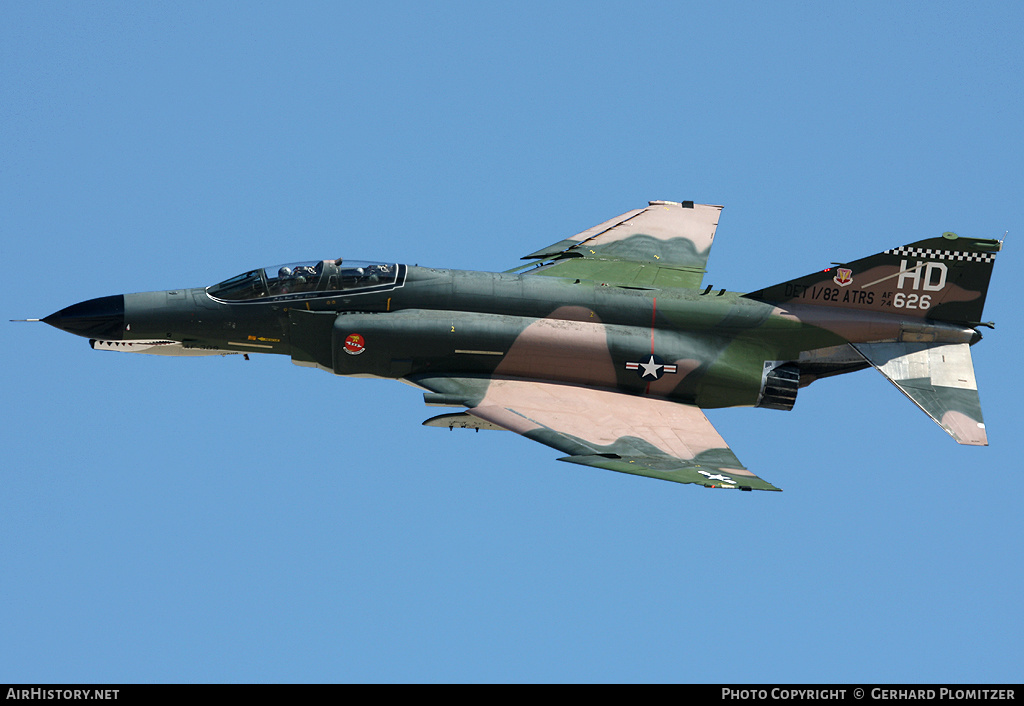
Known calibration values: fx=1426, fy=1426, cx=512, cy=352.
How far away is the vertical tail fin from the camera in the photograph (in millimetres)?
25188

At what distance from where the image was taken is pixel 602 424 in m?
23.7

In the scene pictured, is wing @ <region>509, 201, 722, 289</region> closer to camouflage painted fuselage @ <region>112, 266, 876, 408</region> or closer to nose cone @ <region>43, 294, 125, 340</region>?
camouflage painted fuselage @ <region>112, 266, 876, 408</region>

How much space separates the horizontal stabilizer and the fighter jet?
2 cm

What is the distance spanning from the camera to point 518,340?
2452 centimetres

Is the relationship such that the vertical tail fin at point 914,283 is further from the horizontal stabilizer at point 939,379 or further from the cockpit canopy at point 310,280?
the cockpit canopy at point 310,280

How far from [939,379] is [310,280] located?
11.1 metres

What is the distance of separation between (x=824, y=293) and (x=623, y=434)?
15.9 ft

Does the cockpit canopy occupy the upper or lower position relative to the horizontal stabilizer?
upper

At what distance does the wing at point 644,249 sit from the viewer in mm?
26734

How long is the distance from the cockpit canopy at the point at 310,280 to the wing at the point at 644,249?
3088mm

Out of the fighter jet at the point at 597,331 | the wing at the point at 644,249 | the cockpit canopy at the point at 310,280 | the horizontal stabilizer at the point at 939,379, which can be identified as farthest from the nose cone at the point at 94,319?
the horizontal stabilizer at the point at 939,379

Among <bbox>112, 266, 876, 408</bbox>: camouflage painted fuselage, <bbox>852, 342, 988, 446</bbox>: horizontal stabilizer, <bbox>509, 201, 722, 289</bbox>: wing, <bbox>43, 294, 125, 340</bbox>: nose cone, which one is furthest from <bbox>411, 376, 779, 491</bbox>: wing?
<bbox>43, 294, 125, 340</bbox>: nose cone

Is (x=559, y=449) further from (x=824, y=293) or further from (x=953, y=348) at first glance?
(x=953, y=348)
